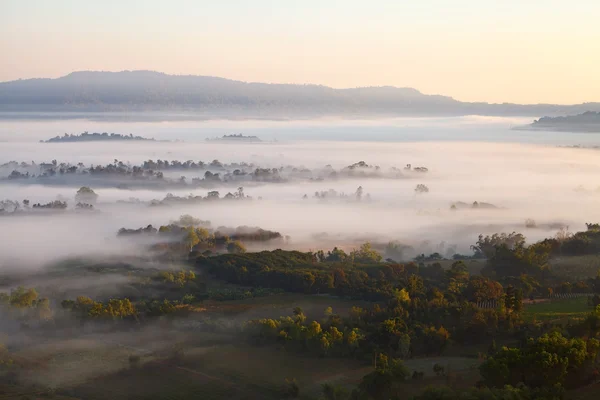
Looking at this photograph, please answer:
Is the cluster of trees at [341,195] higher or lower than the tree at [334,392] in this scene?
lower

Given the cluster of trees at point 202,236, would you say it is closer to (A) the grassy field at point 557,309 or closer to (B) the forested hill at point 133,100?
(A) the grassy field at point 557,309

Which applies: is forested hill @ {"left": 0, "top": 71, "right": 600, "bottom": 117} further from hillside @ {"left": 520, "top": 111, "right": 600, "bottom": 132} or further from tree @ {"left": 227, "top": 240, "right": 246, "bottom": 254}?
tree @ {"left": 227, "top": 240, "right": 246, "bottom": 254}

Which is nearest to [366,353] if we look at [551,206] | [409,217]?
[409,217]

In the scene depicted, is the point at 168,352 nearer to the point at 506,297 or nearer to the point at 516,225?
the point at 506,297

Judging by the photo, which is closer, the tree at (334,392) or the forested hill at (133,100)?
the tree at (334,392)

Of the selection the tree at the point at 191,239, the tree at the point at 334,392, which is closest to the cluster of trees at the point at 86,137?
the tree at the point at 191,239

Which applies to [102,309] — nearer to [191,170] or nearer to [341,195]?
[341,195]

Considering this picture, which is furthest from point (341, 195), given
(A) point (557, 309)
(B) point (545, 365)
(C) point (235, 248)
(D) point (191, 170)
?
(B) point (545, 365)

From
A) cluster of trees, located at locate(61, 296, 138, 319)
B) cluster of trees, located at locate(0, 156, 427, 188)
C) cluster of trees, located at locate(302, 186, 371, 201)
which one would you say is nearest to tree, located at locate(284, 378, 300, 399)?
cluster of trees, located at locate(61, 296, 138, 319)
